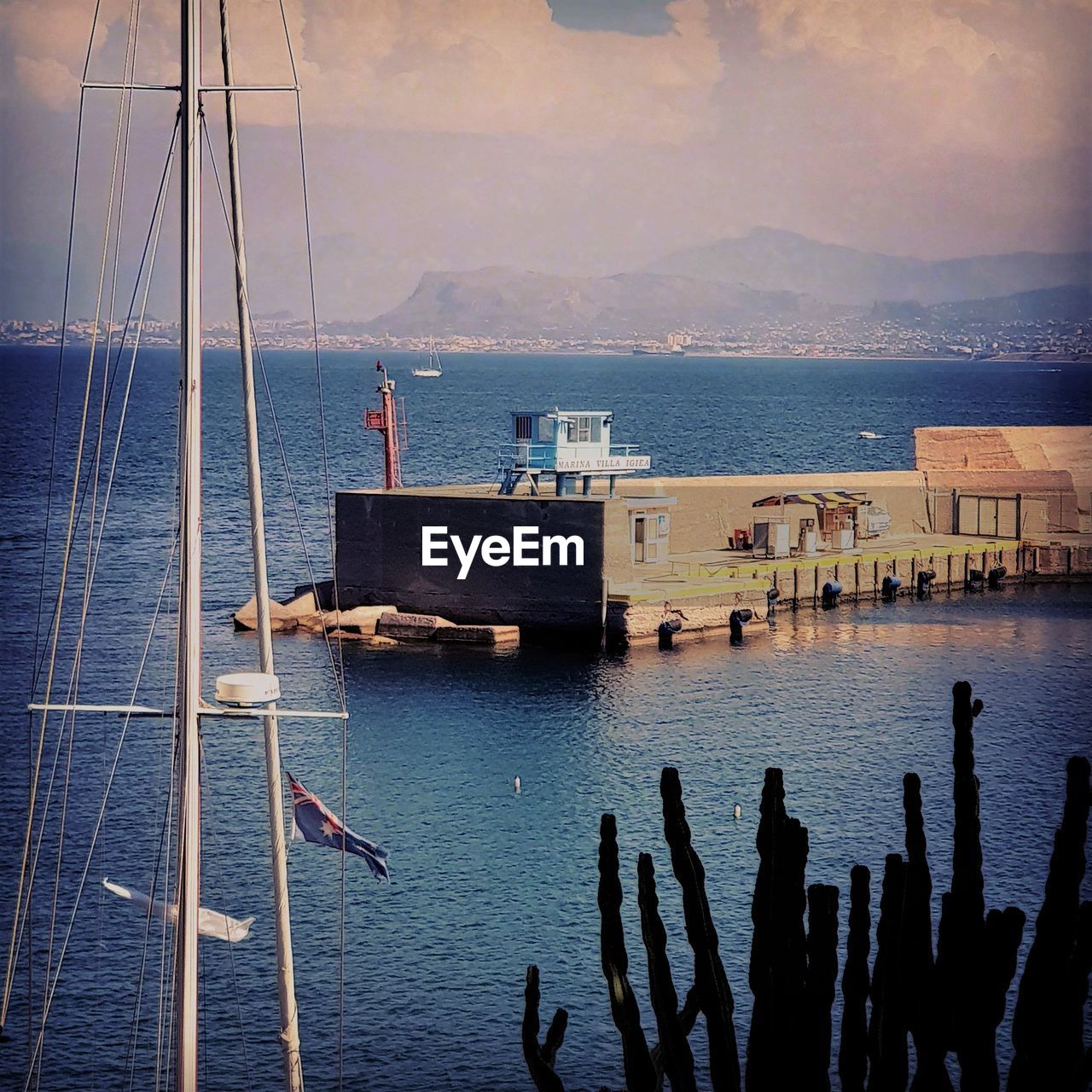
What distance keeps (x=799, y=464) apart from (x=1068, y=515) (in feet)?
114

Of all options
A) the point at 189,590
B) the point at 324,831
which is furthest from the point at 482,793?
the point at 189,590

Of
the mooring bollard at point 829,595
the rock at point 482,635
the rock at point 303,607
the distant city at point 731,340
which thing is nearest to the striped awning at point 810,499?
the mooring bollard at point 829,595

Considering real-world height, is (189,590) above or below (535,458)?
below

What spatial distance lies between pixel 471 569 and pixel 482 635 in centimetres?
155

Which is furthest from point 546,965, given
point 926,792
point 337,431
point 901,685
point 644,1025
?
point 337,431

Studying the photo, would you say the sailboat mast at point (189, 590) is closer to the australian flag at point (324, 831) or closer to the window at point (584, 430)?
the australian flag at point (324, 831)

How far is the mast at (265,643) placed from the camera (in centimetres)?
1102

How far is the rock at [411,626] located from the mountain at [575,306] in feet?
304

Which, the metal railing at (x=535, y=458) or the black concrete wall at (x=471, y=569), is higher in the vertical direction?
the metal railing at (x=535, y=458)

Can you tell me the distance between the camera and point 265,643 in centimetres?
1144

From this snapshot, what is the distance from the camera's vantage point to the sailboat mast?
365 inches

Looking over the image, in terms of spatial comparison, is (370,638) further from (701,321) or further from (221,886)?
(701,321)

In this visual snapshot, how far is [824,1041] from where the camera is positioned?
6.86m

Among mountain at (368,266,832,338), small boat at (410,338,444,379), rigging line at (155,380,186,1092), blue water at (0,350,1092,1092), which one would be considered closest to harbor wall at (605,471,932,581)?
blue water at (0,350,1092,1092)
